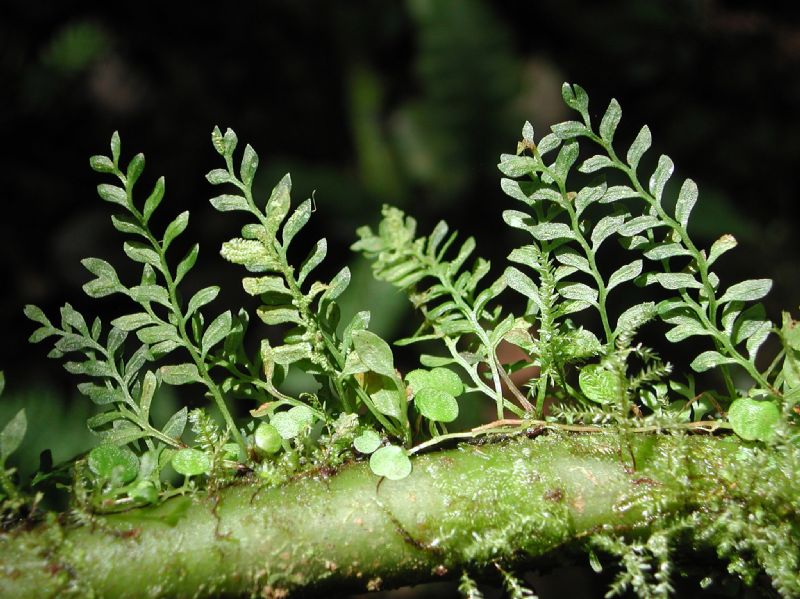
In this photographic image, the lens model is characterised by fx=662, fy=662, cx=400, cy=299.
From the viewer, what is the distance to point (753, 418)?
686mm

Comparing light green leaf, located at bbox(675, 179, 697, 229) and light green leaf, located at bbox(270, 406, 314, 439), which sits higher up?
light green leaf, located at bbox(675, 179, 697, 229)

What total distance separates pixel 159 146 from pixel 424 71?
1.08 metres

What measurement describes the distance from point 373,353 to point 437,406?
0.09 m

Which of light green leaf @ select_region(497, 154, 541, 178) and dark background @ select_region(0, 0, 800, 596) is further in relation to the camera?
dark background @ select_region(0, 0, 800, 596)

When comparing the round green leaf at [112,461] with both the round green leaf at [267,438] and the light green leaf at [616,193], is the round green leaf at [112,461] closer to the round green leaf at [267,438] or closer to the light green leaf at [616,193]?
the round green leaf at [267,438]

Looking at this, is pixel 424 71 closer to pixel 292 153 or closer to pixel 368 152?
pixel 368 152

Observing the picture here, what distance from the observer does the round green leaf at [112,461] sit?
0.69m

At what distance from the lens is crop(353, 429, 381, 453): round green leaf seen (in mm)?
696

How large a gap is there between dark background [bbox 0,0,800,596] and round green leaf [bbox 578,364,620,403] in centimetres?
131

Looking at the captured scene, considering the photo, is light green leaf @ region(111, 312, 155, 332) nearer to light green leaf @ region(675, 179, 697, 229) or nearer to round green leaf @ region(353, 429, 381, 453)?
round green leaf @ region(353, 429, 381, 453)

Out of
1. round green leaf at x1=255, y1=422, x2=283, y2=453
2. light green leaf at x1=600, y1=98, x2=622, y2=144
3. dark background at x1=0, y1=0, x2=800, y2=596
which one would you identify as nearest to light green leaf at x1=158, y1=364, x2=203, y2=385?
round green leaf at x1=255, y1=422, x2=283, y2=453

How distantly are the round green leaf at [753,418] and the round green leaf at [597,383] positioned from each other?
12 cm

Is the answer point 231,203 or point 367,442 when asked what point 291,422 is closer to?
point 367,442

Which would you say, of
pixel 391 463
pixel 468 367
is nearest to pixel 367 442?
pixel 391 463
